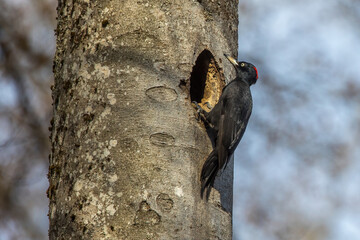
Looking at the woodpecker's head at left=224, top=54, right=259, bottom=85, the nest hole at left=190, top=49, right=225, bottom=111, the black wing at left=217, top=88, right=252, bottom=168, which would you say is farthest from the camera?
the woodpecker's head at left=224, top=54, right=259, bottom=85

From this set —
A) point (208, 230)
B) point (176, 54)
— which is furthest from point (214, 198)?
point (176, 54)

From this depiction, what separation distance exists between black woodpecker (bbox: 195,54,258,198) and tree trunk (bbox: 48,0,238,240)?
7cm

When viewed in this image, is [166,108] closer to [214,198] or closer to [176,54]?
[176,54]

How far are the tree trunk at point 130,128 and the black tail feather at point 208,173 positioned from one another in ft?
0.15

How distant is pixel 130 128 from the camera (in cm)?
300

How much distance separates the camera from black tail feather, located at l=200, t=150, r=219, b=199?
308cm

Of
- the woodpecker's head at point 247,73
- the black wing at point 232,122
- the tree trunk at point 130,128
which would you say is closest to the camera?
the tree trunk at point 130,128

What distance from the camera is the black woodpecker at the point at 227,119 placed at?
10.3ft

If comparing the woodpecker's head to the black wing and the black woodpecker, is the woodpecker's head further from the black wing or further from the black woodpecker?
the black wing

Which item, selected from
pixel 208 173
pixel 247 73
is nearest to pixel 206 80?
pixel 208 173

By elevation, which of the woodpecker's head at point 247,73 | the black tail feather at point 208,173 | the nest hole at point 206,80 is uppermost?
the woodpecker's head at point 247,73

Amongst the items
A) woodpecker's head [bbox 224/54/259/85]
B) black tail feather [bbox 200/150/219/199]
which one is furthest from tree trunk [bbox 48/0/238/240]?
woodpecker's head [bbox 224/54/259/85]

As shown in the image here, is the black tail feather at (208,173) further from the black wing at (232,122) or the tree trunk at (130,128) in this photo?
the black wing at (232,122)

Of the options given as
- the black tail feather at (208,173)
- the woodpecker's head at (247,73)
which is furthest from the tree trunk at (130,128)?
the woodpecker's head at (247,73)
